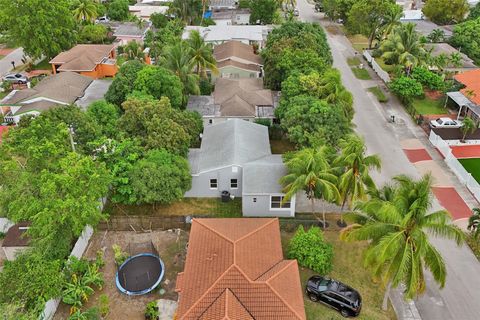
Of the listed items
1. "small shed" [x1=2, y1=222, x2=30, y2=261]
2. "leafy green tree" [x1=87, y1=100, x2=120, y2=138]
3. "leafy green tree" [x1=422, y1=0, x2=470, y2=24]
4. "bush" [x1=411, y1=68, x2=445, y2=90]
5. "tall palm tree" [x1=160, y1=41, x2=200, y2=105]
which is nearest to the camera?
"small shed" [x1=2, y1=222, x2=30, y2=261]

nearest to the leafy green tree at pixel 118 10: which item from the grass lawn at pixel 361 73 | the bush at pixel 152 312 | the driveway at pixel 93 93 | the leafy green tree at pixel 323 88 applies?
the driveway at pixel 93 93

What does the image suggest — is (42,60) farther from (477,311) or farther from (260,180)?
(477,311)

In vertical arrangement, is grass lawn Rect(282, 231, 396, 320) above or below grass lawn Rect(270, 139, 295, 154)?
below

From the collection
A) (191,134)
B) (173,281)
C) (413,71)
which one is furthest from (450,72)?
(173,281)

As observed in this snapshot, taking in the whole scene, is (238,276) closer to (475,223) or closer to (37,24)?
(475,223)

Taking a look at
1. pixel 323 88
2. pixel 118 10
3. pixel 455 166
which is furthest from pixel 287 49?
pixel 118 10

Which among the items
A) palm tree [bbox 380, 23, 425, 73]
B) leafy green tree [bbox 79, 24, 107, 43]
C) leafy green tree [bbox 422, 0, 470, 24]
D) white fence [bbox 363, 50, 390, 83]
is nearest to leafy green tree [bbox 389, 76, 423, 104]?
palm tree [bbox 380, 23, 425, 73]

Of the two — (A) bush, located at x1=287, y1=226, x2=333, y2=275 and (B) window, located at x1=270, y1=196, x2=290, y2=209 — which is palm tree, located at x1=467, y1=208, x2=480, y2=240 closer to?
(A) bush, located at x1=287, y1=226, x2=333, y2=275
